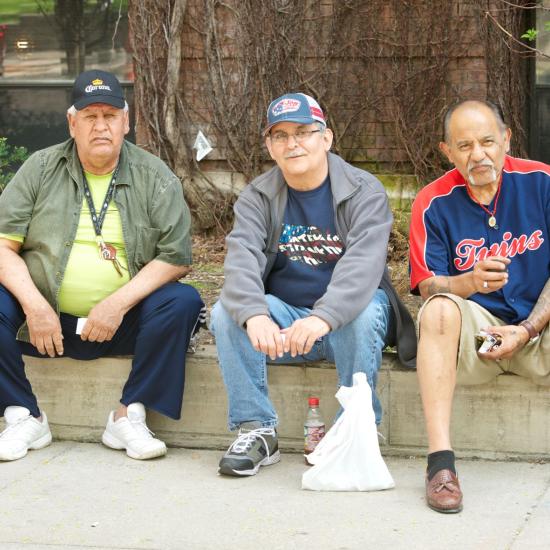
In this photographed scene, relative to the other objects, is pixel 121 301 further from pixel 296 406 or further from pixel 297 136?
pixel 297 136

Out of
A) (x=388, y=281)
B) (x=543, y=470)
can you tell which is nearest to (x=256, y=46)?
(x=388, y=281)

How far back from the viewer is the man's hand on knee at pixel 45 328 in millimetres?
4777

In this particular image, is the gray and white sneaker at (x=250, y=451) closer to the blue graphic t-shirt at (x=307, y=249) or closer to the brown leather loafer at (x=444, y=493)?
the blue graphic t-shirt at (x=307, y=249)

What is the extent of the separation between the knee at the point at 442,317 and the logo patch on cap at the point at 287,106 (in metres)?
1.04

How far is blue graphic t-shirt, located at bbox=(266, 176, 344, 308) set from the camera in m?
4.66

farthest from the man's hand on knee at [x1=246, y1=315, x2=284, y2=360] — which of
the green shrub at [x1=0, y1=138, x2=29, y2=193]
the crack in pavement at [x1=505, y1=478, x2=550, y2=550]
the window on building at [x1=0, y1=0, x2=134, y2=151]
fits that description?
the window on building at [x1=0, y1=0, x2=134, y2=151]

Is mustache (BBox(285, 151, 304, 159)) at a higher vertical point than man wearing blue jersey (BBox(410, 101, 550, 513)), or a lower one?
higher

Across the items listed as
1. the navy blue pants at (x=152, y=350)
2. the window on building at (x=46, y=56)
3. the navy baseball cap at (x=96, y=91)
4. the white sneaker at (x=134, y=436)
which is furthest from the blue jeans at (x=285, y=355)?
the window on building at (x=46, y=56)

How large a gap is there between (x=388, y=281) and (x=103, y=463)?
147 centimetres

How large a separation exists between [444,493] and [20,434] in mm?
1923

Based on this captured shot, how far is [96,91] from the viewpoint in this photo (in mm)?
4949

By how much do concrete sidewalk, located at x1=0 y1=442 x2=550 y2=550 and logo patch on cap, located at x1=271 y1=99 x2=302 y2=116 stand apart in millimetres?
1508

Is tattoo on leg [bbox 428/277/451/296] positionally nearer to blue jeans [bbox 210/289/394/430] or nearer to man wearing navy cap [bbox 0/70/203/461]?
blue jeans [bbox 210/289/394/430]

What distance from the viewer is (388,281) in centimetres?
473
